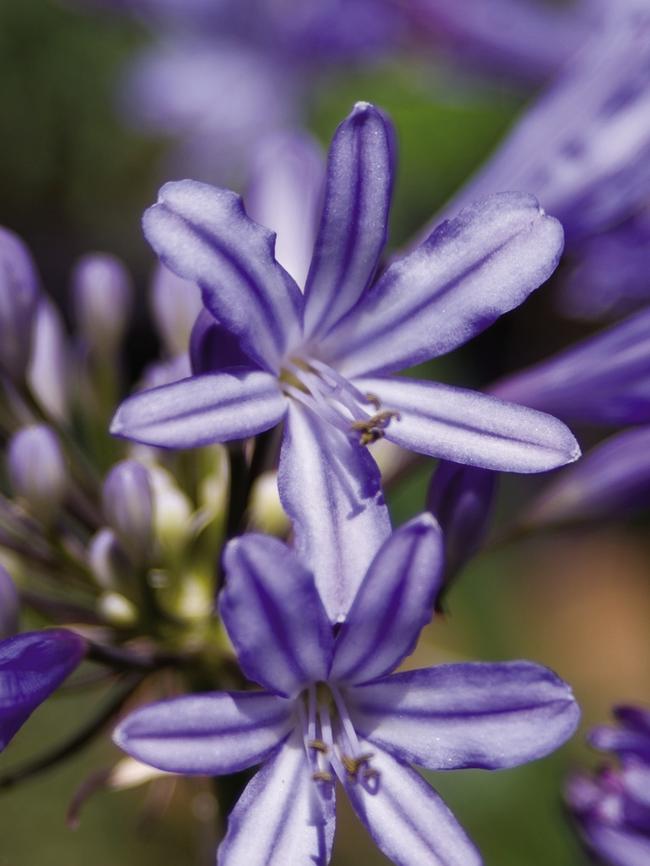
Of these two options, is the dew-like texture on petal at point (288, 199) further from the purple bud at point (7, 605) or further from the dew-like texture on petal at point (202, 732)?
the dew-like texture on petal at point (202, 732)

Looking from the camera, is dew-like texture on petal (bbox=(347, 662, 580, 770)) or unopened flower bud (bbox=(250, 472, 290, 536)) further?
unopened flower bud (bbox=(250, 472, 290, 536))

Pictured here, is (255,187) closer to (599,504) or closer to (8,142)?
(599,504)

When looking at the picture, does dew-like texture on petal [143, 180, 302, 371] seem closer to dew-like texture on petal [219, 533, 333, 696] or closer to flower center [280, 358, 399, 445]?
flower center [280, 358, 399, 445]

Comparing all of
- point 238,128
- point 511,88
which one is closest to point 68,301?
point 238,128

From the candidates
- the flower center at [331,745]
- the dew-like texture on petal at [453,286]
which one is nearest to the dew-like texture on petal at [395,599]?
the flower center at [331,745]

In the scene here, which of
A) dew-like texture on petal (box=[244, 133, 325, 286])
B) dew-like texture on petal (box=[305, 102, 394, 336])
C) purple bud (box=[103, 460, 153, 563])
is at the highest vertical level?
dew-like texture on petal (box=[244, 133, 325, 286])

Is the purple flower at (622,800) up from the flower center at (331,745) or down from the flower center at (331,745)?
down

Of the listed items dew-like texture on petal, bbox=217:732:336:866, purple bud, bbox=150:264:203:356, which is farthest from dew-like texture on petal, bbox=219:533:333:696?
purple bud, bbox=150:264:203:356

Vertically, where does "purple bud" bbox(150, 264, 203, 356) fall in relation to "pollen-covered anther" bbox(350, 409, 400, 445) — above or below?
above
